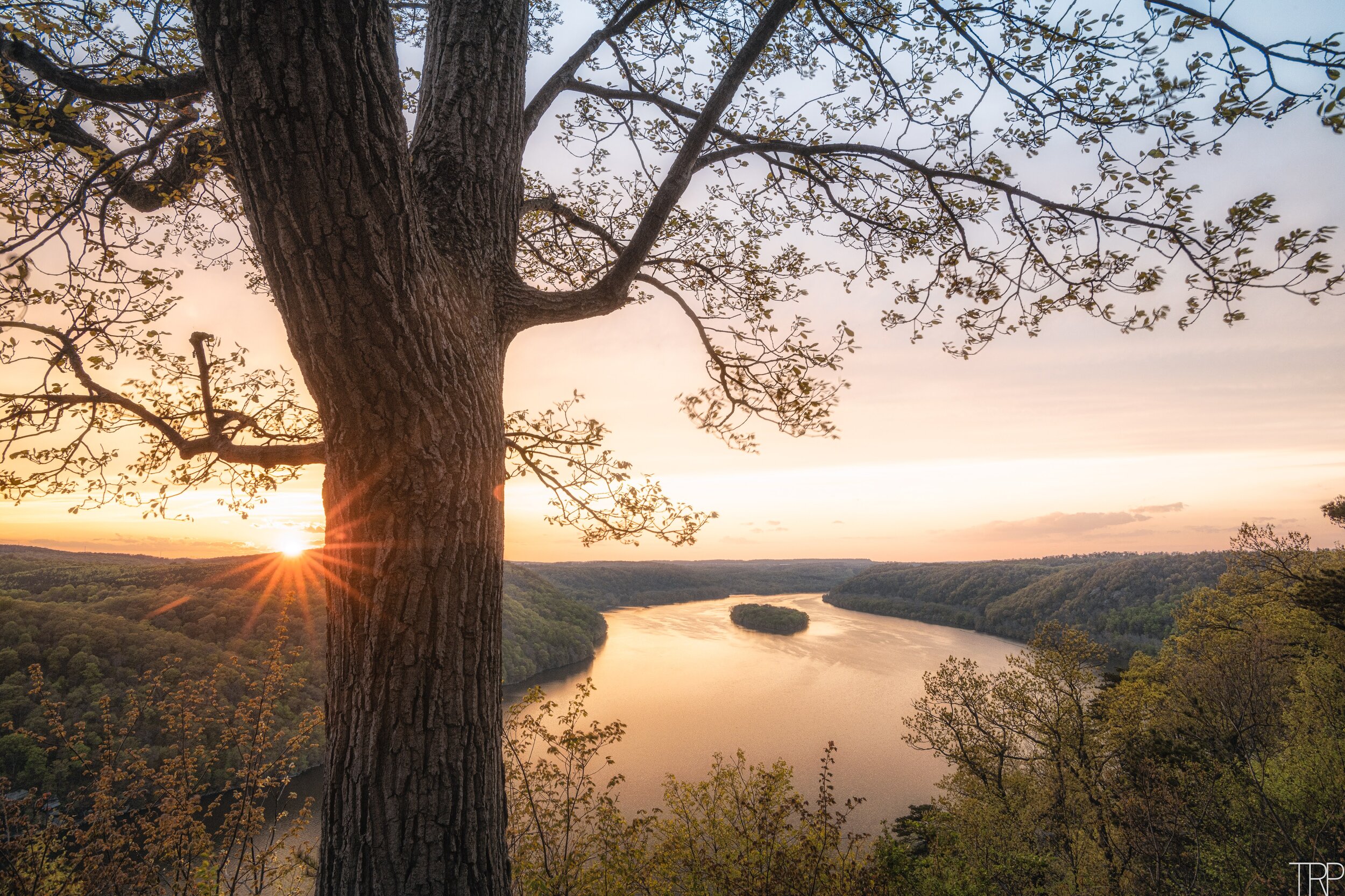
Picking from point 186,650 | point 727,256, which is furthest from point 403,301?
point 186,650

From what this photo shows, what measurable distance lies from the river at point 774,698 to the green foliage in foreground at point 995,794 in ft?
12.6

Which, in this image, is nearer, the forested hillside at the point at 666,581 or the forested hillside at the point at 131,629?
the forested hillside at the point at 131,629

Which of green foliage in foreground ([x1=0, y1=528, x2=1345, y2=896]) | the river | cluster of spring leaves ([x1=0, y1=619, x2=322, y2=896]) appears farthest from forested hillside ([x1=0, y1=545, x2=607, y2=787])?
cluster of spring leaves ([x1=0, y1=619, x2=322, y2=896])

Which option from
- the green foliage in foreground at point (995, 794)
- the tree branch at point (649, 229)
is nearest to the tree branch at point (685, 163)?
the tree branch at point (649, 229)

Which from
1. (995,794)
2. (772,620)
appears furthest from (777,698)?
(772,620)

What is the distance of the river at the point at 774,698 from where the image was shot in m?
22.5

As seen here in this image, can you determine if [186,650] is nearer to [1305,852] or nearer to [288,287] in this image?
[288,287]

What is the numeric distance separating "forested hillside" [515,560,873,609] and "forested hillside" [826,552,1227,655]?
20.8 meters

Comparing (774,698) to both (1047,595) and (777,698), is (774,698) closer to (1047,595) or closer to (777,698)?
(777,698)

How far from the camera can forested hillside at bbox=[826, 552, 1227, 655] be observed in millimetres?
48281

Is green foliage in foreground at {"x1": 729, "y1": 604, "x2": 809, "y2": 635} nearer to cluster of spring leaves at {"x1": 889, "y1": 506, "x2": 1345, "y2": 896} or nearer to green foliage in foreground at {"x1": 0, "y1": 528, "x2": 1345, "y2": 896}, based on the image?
green foliage in foreground at {"x1": 0, "y1": 528, "x2": 1345, "y2": 896}

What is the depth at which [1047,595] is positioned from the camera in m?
59.5

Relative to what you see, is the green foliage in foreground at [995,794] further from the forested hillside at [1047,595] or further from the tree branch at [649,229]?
the forested hillside at [1047,595]

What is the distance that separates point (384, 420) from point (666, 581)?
103 metres
